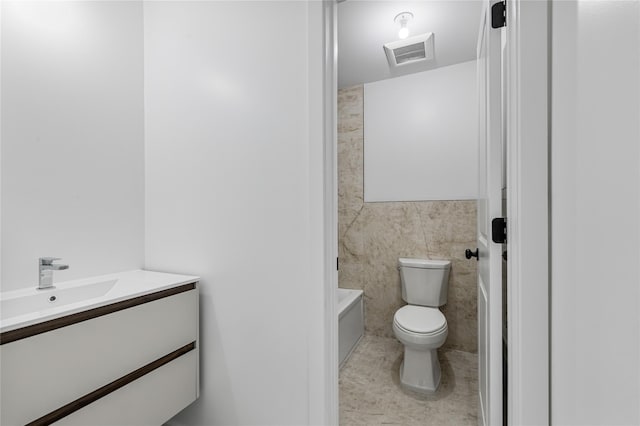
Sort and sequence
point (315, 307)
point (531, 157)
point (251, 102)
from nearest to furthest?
point (531, 157), point (315, 307), point (251, 102)

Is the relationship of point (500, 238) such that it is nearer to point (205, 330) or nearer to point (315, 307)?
point (315, 307)

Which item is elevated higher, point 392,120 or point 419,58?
point 419,58

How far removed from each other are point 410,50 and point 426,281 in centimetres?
178

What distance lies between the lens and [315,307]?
4.12ft

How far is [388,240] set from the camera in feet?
9.17

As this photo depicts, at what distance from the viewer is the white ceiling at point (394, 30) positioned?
1.84m

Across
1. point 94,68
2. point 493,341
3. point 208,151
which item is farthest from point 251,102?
point 493,341

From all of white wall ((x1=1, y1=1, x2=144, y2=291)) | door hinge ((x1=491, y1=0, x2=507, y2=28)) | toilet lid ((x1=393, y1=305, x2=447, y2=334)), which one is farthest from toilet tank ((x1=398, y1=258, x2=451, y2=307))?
white wall ((x1=1, y1=1, x2=144, y2=291))

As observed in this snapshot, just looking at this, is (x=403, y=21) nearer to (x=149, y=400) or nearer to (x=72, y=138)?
(x=72, y=138)

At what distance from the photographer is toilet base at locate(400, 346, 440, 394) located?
196 cm
